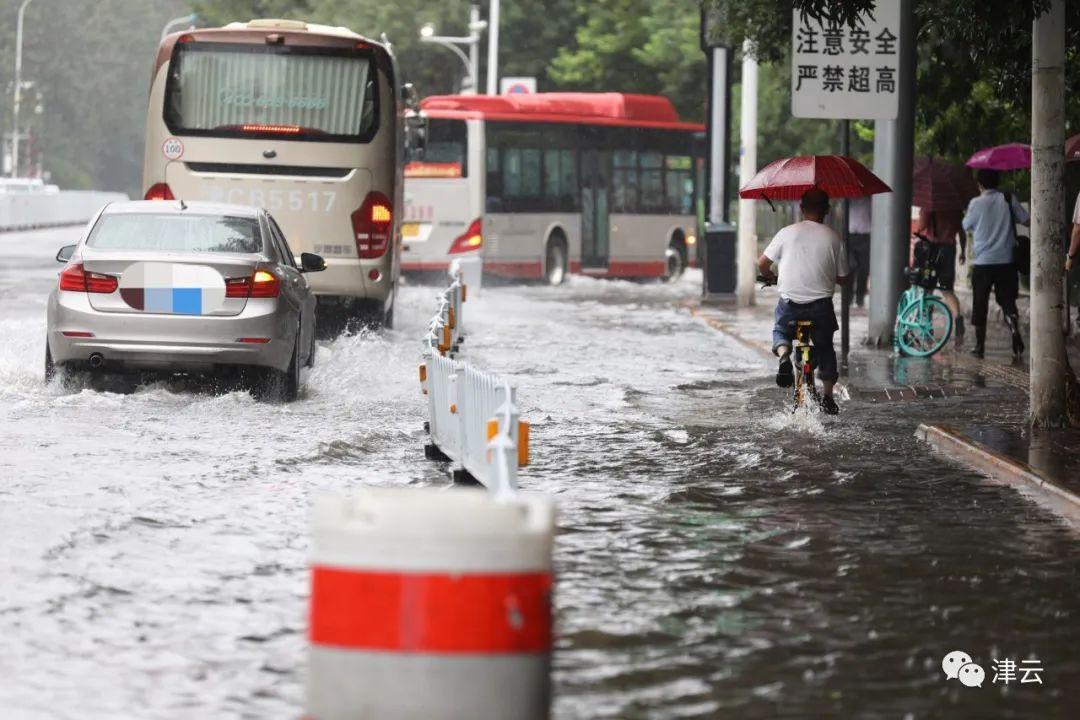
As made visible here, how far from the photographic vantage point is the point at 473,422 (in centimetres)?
1084

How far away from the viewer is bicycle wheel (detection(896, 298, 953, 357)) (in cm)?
1964

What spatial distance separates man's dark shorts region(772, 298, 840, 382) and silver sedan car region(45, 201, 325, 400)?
11.4 feet

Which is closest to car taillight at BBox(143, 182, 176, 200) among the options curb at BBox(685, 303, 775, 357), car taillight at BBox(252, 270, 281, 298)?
curb at BBox(685, 303, 775, 357)

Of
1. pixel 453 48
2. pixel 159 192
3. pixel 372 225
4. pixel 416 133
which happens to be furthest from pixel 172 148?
pixel 453 48

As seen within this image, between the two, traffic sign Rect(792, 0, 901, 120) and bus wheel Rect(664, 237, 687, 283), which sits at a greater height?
traffic sign Rect(792, 0, 901, 120)

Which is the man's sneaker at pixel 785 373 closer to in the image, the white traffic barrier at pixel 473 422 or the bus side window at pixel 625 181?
the white traffic barrier at pixel 473 422

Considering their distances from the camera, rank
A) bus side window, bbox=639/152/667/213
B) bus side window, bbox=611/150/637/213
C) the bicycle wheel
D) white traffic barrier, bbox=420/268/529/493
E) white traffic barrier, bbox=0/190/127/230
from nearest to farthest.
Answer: white traffic barrier, bbox=420/268/529/493 < the bicycle wheel < bus side window, bbox=611/150/637/213 < bus side window, bbox=639/152/667/213 < white traffic barrier, bbox=0/190/127/230

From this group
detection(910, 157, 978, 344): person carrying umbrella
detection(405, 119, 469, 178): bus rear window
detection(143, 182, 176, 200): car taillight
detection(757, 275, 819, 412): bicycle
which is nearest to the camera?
detection(757, 275, 819, 412): bicycle

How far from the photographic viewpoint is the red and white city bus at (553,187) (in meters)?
36.2

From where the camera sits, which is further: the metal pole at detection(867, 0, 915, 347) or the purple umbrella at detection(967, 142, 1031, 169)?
the purple umbrella at detection(967, 142, 1031, 169)

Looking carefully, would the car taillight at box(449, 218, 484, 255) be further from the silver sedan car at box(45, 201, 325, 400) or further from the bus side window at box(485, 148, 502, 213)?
the silver sedan car at box(45, 201, 325, 400)

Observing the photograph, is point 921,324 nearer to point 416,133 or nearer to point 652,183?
point 416,133

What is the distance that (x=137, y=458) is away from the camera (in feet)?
38.9

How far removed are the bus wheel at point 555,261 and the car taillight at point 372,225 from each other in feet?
51.9
